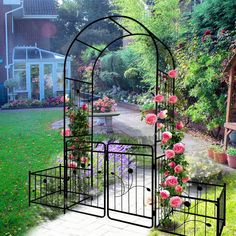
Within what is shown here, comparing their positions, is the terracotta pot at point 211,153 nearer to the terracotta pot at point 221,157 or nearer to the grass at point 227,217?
the terracotta pot at point 221,157

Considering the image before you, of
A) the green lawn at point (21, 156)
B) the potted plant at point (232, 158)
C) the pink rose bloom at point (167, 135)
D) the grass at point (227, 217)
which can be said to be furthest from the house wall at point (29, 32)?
the pink rose bloom at point (167, 135)

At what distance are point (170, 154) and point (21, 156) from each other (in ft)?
13.3

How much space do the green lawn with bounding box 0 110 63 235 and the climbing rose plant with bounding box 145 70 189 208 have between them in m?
1.48

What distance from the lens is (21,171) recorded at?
557 centimetres

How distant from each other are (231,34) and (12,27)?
1138 cm

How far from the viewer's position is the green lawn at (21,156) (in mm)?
3850

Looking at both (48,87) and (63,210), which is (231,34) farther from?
(48,87)

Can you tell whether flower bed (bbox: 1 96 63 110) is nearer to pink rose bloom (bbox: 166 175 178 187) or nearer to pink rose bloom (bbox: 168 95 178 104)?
pink rose bloom (bbox: 168 95 178 104)

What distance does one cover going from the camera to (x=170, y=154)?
3273 millimetres

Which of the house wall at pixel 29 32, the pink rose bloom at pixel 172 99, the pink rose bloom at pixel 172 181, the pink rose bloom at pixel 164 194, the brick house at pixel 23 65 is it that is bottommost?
A: the pink rose bloom at pixel 164 194

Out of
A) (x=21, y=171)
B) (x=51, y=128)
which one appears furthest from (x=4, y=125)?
(x=21, y=171)

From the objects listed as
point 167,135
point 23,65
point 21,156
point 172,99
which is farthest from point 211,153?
point 23,65

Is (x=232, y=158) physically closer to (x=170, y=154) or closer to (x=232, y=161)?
(x=232, y=161)

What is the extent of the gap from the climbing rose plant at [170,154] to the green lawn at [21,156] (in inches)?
58.1
